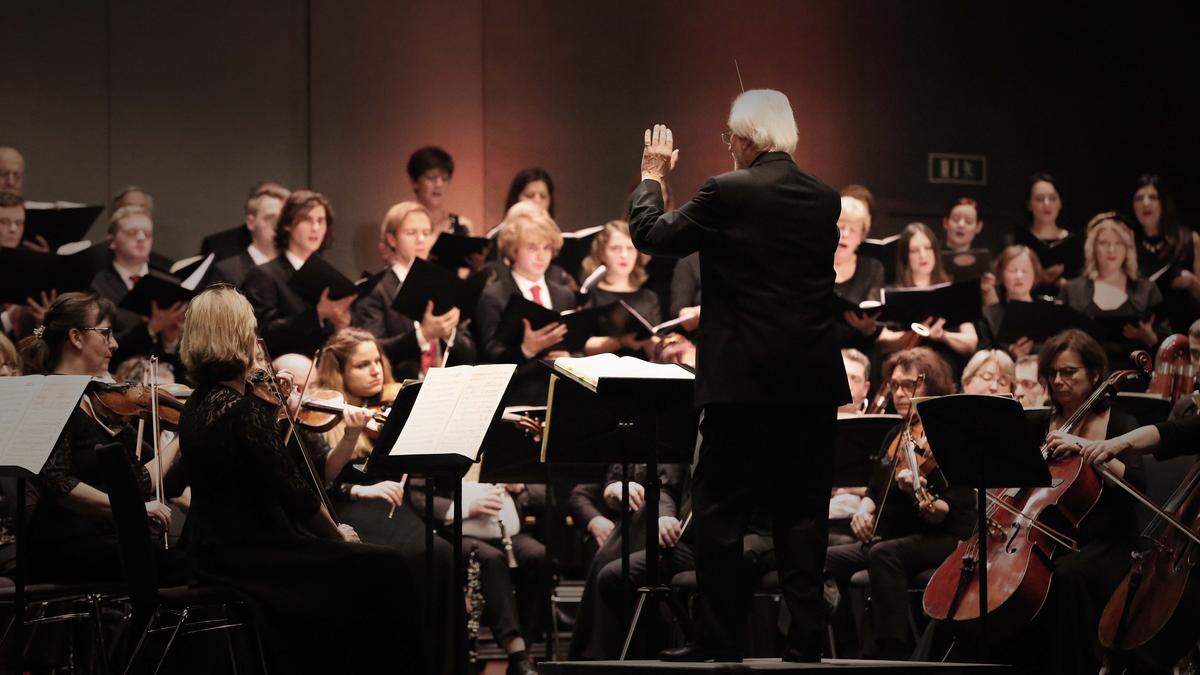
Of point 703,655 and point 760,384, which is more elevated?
point 760,384

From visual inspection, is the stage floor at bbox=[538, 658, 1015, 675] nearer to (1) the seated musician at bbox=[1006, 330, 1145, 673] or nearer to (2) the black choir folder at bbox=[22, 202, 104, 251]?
(1) the seated musician at bbox=[1006, 330, 1145, 673]

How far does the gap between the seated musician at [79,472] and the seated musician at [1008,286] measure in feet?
12.5

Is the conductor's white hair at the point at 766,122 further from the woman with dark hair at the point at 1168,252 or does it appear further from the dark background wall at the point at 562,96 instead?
the dark background wall at the point at 562,96

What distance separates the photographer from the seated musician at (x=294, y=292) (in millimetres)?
5680

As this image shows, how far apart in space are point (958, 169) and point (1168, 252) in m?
2.32

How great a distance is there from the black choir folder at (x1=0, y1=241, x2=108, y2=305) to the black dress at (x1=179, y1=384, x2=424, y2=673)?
7.36ft

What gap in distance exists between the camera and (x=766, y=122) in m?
3.65

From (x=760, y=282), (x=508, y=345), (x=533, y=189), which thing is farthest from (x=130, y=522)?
(x=533, y=189)

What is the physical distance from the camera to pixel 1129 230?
6.73 metres

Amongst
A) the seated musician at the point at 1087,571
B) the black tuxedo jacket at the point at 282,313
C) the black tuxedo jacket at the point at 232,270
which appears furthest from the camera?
the black tuxedo jacket at the point at 232,270

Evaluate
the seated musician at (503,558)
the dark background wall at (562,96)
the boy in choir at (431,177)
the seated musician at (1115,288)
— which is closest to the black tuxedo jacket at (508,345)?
the seated musician at (503,558)

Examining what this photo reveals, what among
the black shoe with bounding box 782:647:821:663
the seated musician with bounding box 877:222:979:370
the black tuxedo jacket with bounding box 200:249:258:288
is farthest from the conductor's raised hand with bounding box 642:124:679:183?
the black tuxedo jacket with bounding box 200:249:258:288

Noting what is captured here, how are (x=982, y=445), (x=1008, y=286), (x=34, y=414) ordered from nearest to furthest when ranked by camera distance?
(x=34, y=414) → (x=982, y=445) → (x=1008, y=286)

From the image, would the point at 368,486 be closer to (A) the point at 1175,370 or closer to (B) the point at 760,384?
(B) the point at 760,384
